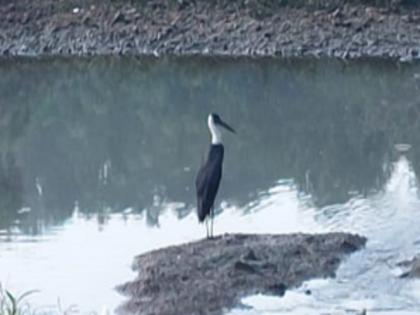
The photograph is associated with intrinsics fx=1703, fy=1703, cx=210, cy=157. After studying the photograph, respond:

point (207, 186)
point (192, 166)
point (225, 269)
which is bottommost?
point (225, 269)

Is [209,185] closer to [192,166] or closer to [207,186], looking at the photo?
[207,186]

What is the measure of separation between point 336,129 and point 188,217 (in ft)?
16.1

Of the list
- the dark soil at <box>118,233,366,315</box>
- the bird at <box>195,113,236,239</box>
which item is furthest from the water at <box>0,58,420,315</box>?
the bird at <box>195,113,236,239</box>

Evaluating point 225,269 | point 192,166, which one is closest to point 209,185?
point 225,269

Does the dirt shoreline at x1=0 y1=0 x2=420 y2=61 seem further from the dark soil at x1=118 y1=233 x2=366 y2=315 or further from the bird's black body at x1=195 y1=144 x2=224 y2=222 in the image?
the dark soil at x1=118 y1=233 x2=366 y2=315

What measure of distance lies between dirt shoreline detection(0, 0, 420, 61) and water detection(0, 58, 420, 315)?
511 millimetres

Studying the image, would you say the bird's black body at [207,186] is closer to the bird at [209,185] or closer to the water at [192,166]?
the bird at [209,185]

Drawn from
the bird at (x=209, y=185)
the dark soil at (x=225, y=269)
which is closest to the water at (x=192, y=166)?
the dark soil at (x=225, y=269)

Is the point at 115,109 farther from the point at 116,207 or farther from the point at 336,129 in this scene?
the point at 116,207

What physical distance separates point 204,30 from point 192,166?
9041 millimetres

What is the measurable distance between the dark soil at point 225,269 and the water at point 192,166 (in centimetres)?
18

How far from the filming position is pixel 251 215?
1686 cm

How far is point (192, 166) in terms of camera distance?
19.5 meters

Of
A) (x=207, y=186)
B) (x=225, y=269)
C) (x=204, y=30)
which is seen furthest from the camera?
(x=204, y=30)
